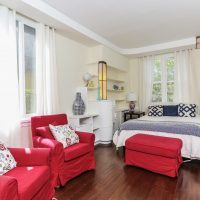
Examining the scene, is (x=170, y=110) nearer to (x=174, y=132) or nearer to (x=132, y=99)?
(x=132, y=99)

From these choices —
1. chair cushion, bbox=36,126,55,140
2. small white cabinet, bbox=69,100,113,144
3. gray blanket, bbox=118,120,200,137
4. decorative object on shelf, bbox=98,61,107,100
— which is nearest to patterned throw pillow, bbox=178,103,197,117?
gray blanket, bbox=118,120,200,137

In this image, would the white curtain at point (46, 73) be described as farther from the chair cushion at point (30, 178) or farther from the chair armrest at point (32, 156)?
the chair cushion at point (30, 178)

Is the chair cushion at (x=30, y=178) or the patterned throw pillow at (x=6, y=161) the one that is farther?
the patterned throw pillow at (x=6, y=161)

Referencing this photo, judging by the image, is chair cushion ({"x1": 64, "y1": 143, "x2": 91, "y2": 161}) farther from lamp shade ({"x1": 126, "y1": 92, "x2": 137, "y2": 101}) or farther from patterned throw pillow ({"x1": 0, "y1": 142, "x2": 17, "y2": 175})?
lamp shade ({"x1": 126, "y1": 92, "x2": 137, "y2": 101})

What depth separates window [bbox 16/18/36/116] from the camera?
113 inches

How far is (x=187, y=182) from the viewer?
2389 millimetres

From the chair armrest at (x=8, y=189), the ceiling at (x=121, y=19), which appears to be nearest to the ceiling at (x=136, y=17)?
the ceiling at (x=121, y=19)

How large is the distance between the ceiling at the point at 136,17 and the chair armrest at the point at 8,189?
2.50m

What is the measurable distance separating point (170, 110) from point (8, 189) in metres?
4.13

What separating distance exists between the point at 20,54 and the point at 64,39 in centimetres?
118

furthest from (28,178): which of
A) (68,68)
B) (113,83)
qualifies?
(113,83)

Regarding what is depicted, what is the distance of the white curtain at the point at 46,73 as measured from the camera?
307 cm

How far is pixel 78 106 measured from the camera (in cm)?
383

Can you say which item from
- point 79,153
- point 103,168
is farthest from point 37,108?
point 103,168
